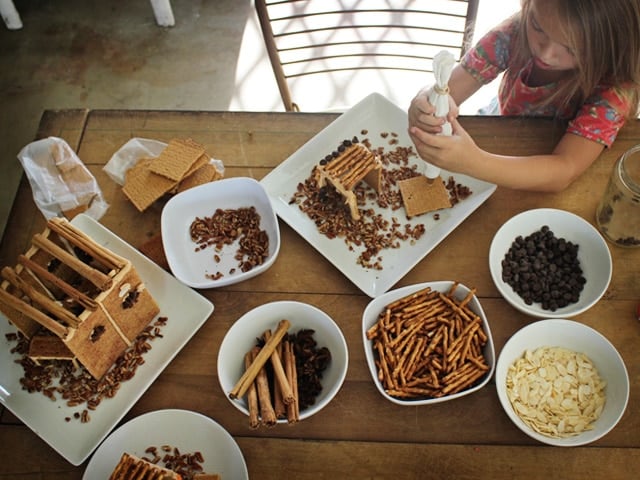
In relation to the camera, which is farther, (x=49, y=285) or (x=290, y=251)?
(x=290, y=251)

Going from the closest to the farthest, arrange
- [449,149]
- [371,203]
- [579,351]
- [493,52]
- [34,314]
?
[34,314] < [579,351] < [449,149] < [371,203] < [493,52]

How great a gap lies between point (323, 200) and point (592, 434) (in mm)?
712

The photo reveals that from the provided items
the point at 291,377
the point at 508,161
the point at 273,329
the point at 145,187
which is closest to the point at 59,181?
the point at 145,187

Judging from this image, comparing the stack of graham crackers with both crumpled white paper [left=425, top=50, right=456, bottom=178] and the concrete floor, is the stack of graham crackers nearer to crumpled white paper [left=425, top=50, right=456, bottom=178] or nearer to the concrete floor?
crumpled white paper [left=425, top=50, right=456, bottom=178]

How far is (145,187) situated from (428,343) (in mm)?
722

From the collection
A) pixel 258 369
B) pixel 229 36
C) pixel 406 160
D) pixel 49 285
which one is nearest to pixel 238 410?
pixel 258 369

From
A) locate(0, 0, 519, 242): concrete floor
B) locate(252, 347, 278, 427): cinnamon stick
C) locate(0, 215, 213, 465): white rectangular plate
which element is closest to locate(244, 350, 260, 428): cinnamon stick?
locate(252, 347, 278, 427): cinnamon stick

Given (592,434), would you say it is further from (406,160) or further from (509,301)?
(406,160)

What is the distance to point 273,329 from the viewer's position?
3.76ft

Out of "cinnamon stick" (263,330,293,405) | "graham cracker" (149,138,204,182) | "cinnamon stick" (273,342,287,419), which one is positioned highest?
"graham cracker" (149,138,204,182)

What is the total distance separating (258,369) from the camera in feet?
3.49

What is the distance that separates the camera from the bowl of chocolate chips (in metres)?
1.14

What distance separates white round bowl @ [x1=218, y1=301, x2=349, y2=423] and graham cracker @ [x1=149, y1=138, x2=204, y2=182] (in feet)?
1.33

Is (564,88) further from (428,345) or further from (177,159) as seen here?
(177,159)
